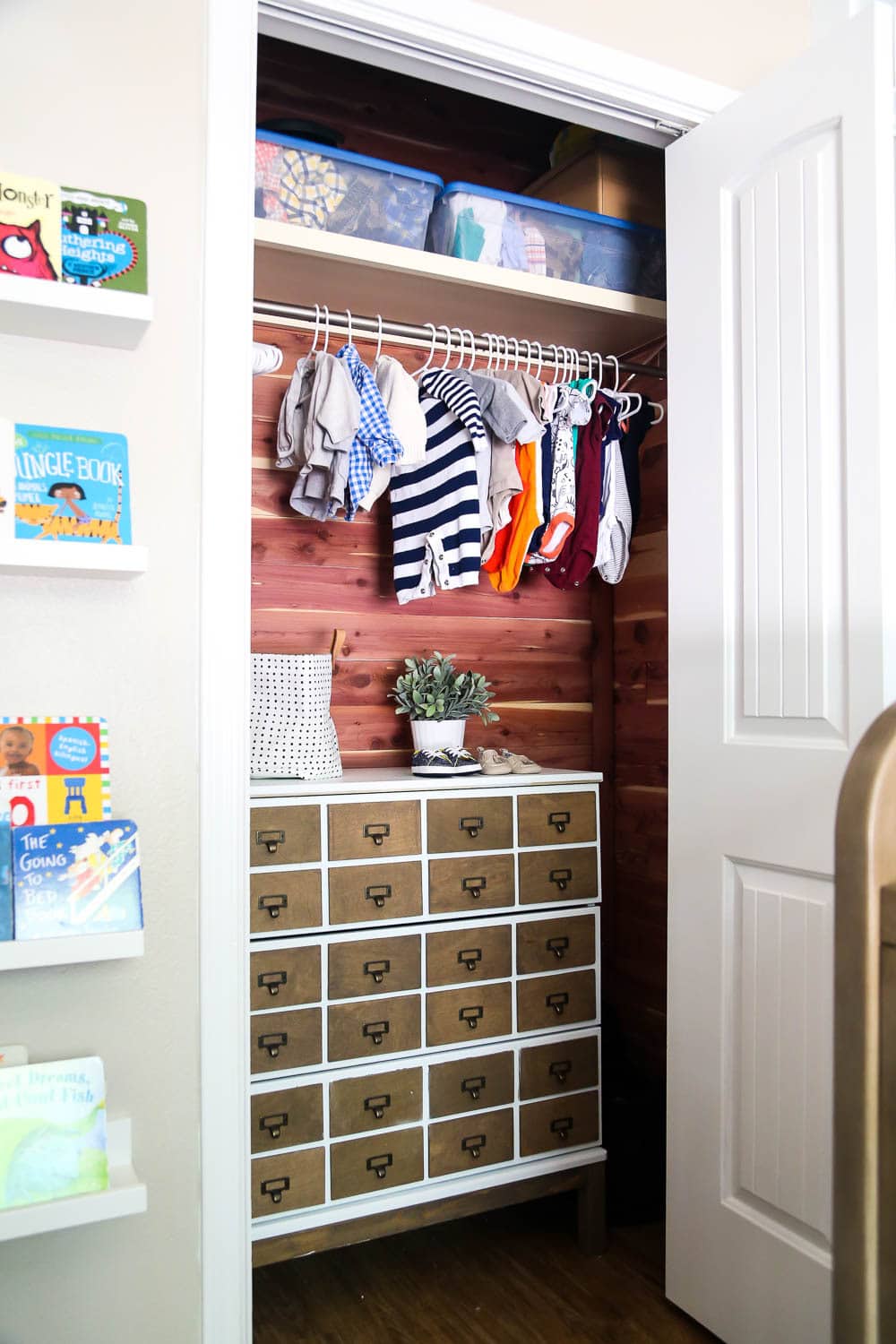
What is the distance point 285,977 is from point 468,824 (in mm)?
467

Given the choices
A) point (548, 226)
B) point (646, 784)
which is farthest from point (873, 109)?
point (646, 784)

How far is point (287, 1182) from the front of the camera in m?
1.90

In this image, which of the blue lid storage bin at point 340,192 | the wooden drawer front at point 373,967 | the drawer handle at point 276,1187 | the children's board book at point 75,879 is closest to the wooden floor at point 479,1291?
the drawer handle at point 276,1187

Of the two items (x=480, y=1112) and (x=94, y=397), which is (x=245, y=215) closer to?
(x=94, y=397)

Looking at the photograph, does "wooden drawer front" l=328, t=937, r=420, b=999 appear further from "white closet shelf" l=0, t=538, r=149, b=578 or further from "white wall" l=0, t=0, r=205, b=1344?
"white closet shelf" l=0, t=538, r=149, b=578

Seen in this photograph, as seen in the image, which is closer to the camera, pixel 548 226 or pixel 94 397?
pixel 94 397

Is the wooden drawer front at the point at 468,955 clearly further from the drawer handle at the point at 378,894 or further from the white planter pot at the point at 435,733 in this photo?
the white planter pot at the point at 435,733

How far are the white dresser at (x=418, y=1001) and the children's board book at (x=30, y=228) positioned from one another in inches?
38.6

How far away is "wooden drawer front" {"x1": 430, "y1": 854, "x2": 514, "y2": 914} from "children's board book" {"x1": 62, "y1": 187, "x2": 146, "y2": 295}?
1.24 metres

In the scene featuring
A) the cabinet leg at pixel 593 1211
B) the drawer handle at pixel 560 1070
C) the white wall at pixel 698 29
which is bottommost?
the cabinet leg at pixel 593 1211

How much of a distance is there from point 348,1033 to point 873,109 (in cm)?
180

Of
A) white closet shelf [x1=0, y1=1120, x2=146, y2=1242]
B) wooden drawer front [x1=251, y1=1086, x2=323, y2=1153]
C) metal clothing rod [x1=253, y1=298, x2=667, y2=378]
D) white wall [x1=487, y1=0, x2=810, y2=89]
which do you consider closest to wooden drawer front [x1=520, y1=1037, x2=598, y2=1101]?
wooden drawer front [x1=251, y1=1086, x2=323, y2=1153]

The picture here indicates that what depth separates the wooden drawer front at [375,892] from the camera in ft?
6.51

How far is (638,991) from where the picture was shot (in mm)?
2781
